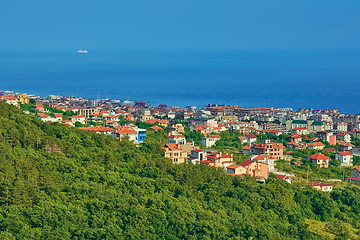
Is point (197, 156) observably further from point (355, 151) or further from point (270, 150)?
point (355, 151)

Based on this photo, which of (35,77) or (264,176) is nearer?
(264,176)

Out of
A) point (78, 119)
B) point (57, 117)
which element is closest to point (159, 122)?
point (78, 119)

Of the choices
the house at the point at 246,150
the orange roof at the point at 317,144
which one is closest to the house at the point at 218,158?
the house at the point at 246,150

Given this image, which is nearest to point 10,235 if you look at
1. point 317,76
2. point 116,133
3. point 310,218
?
point 310,218

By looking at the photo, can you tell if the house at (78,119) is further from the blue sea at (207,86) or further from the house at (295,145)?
the blue sea at (207,86)

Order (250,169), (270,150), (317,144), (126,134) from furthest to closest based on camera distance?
(317,144)
(126,134)
(270,150)
(250,169)

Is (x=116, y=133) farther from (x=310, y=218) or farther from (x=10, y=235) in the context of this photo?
(x=10, y=235)
